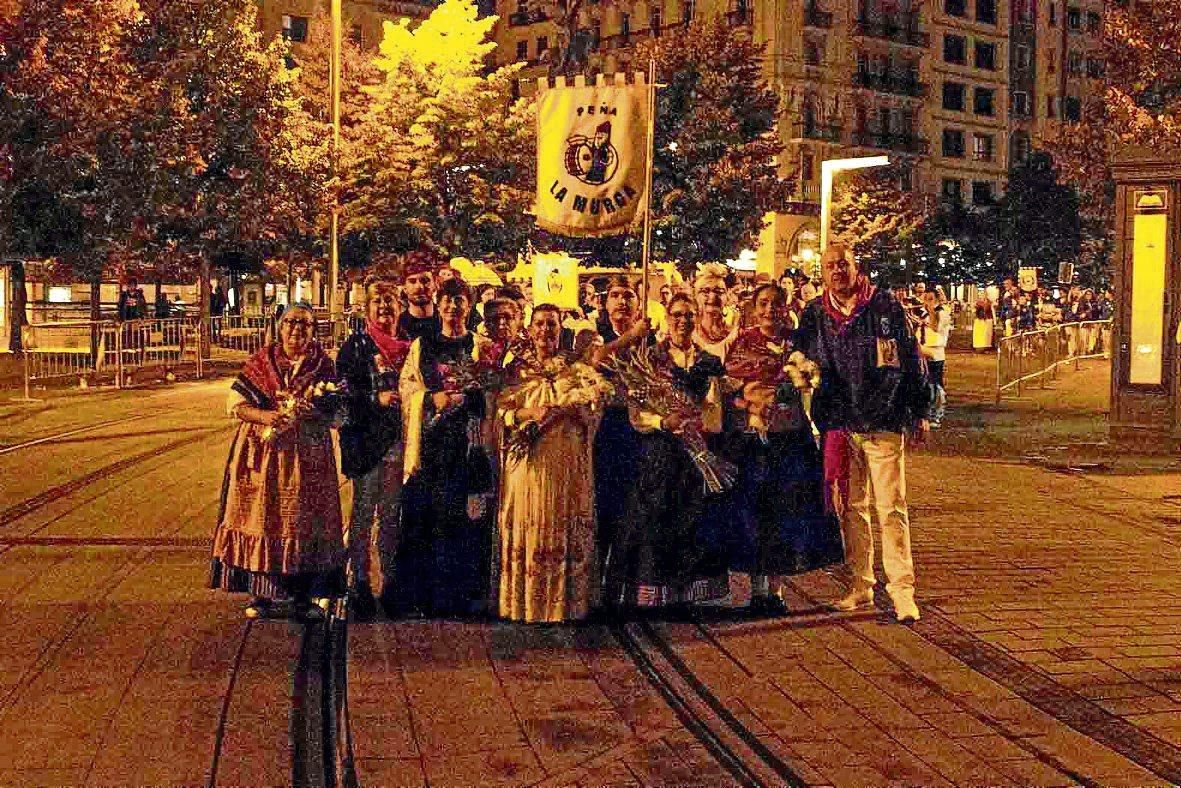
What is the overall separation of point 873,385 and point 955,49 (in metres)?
81.6

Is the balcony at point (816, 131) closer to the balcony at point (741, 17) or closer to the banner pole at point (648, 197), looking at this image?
the balcony at point (741, 17)

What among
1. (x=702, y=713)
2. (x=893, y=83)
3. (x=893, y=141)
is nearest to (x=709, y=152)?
(x=702, y=713)

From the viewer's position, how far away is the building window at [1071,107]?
95.1m

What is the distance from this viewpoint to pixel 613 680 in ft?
25.4

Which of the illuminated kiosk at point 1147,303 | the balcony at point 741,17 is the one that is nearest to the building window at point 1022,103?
the balcony at point 741,17

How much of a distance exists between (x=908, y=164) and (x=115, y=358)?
60360mm

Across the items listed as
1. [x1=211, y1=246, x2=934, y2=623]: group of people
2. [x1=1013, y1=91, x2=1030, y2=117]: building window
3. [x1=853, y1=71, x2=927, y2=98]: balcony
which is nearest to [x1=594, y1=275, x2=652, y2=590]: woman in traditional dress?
[x1=211, y1=246, x2=934, y2=623]: group of people

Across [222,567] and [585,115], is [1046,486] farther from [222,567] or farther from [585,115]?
[222,567]

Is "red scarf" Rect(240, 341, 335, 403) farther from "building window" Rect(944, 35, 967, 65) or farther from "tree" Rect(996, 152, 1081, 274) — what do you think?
"building window" Rect(944, 35, 967, 65)

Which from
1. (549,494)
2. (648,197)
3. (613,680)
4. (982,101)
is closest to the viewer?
(613,680)

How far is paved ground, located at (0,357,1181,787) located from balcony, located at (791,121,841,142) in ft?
217

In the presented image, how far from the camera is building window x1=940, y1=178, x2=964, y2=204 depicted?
86812mm

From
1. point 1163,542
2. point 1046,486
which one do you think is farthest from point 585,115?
point 1046,486

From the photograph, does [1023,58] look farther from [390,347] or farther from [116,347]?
[390,347]
